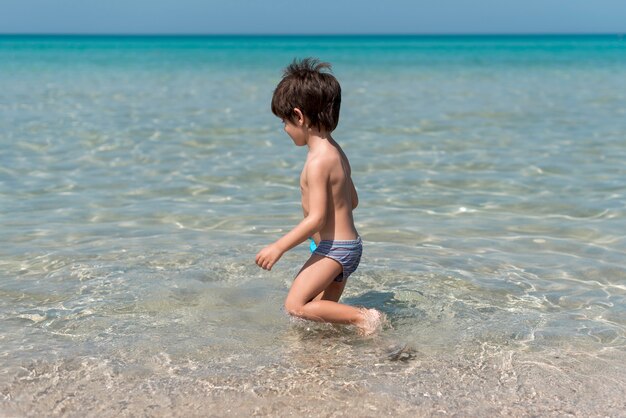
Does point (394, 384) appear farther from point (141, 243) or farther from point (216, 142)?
point (216, 142)

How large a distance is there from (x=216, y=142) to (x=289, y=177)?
7.40 feet

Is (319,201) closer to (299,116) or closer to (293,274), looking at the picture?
(299,116)

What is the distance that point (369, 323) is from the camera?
3543mm

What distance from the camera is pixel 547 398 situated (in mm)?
2961

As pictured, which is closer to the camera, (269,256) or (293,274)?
(269,256)

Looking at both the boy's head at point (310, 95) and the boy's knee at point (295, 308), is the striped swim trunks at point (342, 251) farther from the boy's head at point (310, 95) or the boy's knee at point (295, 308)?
the boy's head at point (310, 95)

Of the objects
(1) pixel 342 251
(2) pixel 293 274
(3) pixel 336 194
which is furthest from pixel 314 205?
(2) pixel 293 274

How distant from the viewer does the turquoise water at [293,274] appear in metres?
3.03

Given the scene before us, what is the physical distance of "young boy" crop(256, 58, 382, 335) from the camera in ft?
11.3

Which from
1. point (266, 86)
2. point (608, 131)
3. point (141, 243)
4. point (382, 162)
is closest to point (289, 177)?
point (382, 162)

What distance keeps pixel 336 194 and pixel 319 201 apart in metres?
0.12

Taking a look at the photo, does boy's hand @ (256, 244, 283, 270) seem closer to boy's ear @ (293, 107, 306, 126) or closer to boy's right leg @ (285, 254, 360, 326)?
boy's right leg @ (285, 254, 360, 326)

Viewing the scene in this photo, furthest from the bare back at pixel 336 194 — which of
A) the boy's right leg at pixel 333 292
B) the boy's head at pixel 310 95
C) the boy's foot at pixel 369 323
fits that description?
the boy's foot at pixel 369 323

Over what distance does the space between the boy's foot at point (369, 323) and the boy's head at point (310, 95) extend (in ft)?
2.85
